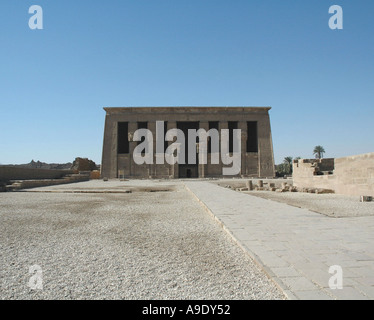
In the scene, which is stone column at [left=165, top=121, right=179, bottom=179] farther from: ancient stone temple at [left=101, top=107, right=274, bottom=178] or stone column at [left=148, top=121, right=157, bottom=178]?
stone column at [left=148, top=121, right=157, bottom=178]

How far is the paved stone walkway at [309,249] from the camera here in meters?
2.49

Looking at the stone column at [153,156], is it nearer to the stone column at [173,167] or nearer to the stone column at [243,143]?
the stone column at [173,167]

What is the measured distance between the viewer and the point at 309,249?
3.64 meters

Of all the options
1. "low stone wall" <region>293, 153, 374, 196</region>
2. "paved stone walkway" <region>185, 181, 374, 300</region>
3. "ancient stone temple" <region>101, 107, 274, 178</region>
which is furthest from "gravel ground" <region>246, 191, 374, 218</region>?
"ancient stone temple" <region>101, 107, 274, 178</region>

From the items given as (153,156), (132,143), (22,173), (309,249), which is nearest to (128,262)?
(309,249)

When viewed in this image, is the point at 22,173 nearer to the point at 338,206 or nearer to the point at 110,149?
the point at 338,206

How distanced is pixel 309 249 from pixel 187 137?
4044 cm

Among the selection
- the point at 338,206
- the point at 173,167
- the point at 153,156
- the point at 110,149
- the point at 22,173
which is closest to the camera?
the point at 338,206

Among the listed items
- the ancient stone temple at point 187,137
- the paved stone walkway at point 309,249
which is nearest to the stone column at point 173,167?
the ancient stone temple at point 187,137

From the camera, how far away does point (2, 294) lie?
2617mm

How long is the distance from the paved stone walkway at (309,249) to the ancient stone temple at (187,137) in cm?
3623
